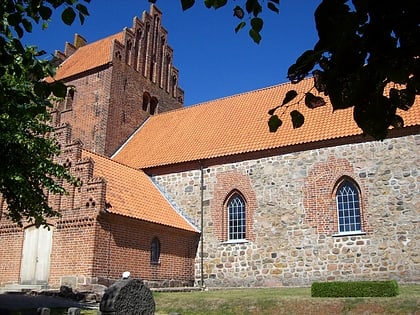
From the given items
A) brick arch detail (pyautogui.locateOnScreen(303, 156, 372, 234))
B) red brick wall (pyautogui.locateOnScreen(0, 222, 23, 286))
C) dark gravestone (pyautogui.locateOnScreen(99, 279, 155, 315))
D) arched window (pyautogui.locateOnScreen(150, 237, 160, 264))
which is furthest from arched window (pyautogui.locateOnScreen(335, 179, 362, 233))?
red brick wall (pyautogui.locateOnScreen(0, 222, 23, 286))

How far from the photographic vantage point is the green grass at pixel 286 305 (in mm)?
10742

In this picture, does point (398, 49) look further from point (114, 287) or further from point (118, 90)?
point (118, 90)

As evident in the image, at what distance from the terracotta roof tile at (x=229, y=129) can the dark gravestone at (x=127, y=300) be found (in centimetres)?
889

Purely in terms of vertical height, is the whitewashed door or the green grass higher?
the whitewashed door

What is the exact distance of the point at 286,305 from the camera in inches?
462

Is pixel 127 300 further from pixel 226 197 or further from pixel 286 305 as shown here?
pixel 226 197

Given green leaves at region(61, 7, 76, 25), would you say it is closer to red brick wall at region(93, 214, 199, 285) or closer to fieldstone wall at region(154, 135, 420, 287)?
red brick wall at region(93, 214, 199, 285)

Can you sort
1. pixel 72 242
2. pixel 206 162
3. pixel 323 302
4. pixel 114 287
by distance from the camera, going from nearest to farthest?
pixel 114 287
pixel 323 302
pixel 72 242
pixel 206 162

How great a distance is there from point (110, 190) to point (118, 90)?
891cm

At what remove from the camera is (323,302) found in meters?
11.4

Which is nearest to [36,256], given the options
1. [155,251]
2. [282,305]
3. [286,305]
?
[155,251]

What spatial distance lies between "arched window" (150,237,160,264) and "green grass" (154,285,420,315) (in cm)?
320

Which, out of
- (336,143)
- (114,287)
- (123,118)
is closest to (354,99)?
(114,287)

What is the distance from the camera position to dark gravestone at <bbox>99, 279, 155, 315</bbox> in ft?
32.6
